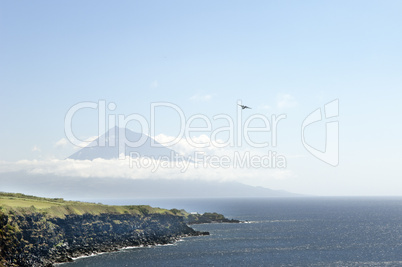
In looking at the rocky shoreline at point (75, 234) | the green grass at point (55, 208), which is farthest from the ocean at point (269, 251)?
the green grass at point (55, 208)

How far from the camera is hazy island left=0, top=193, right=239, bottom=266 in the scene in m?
80.9

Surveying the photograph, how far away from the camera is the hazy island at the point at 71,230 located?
8094 cm

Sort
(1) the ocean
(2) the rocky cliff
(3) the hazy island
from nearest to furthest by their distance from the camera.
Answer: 1. (2) the rocky cliff
2. (3) the hazy island
3. (1) the ocean

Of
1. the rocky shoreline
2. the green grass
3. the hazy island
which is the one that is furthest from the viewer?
the green grass

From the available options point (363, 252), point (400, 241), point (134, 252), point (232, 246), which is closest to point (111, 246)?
point (134, 252)

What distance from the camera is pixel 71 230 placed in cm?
9850

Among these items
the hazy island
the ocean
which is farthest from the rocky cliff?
the ocean

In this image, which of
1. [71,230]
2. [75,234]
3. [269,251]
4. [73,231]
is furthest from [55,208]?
[269,251]

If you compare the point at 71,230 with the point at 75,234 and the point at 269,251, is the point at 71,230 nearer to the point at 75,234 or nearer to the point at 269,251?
the point at 75,234

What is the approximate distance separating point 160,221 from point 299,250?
45969 mm

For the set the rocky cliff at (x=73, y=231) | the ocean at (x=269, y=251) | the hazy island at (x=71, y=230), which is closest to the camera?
the rocky cliff at (x=73, y=231)

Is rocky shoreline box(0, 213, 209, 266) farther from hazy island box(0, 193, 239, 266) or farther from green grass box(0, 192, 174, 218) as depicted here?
green grass box(0, 192, 174, 218)

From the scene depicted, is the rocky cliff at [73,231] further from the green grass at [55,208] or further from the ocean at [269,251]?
the ocean at [269,251]

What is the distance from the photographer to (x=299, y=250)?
103125mm
